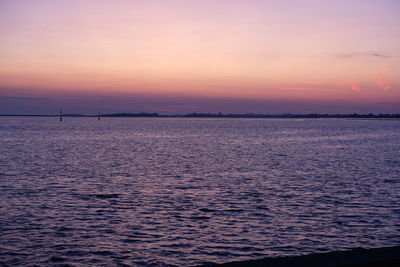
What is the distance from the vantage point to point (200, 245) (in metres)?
14.0

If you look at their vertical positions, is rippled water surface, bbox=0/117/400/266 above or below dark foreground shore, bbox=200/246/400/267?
below

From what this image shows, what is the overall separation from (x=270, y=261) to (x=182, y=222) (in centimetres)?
1233

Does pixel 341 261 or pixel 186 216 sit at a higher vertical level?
pixel 341 261

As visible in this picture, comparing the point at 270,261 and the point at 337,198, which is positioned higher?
the point at 270,261

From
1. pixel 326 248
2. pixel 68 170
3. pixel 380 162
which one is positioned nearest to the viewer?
pixel 326 248

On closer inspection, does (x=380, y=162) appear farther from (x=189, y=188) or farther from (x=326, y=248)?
(x=326, y=248)

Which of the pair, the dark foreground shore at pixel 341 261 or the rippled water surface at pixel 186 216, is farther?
the rippled water surface at pixel 186 216

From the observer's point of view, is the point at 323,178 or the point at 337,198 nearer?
the point at 337,198

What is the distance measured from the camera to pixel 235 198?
72.6 ft

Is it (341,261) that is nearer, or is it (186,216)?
(341,261)

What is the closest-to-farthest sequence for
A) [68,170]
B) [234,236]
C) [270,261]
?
[270,261]
[234,236]
[68,170]

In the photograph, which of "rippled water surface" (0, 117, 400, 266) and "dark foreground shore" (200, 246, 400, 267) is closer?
"dark foreground shore" (200, 246, 400, 267)

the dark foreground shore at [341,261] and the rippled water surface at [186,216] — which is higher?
the dark foreground shore at [341,261]

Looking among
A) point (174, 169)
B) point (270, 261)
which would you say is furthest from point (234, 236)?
point (174, 169)
